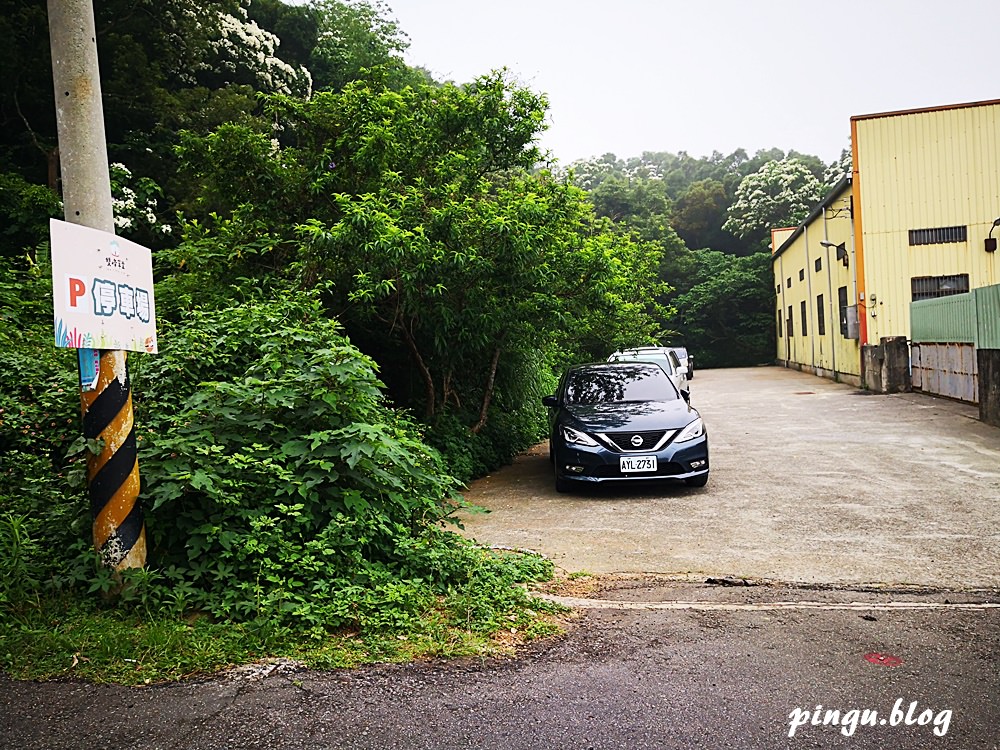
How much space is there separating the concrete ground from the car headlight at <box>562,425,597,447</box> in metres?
0.65

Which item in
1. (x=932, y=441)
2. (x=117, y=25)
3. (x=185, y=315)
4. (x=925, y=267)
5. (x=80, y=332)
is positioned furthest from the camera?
(x=925, y=267)

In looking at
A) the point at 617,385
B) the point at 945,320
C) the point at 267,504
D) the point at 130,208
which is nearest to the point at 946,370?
the point at 945,320

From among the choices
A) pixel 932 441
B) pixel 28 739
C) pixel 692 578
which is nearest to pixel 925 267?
pixel 932 441

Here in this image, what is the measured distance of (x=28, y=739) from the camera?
3.39 m

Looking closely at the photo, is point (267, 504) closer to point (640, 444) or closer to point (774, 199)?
point (640, 444)

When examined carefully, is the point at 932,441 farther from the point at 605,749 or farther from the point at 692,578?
the point at 605,749

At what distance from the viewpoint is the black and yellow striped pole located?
4742mm

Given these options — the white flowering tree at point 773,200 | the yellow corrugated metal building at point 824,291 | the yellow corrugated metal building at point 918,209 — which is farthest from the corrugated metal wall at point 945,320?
the white flowering tree at point 773,200

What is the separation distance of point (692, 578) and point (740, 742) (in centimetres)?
270

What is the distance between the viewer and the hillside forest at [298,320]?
16.4ft

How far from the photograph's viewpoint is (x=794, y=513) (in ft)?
26.2

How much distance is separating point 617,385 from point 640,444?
159 centimetres

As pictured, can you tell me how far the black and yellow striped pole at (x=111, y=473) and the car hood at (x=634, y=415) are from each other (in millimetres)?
5572

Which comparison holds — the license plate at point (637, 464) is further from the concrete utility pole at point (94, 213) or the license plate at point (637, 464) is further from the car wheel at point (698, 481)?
the concrete utility pole at point (94, 213)
